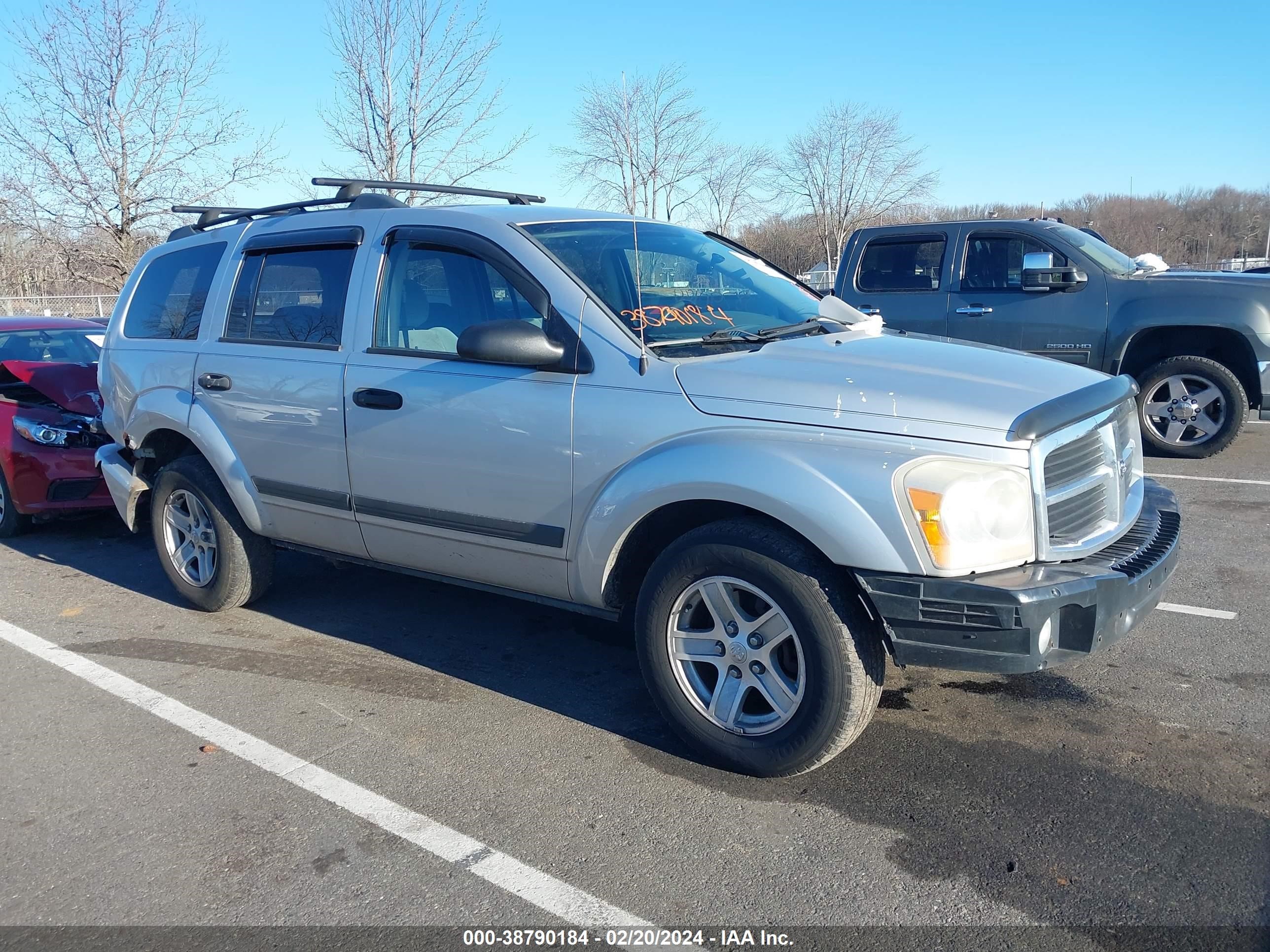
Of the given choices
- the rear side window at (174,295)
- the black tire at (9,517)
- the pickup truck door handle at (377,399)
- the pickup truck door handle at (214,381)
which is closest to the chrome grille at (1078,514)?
the pickup truck door handle at (377,399)

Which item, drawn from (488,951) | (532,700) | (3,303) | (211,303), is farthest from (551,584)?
(3,303)

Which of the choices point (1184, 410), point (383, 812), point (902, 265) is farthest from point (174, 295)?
point (1184, 410)

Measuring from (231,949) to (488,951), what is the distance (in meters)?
0.68

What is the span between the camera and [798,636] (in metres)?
3.14

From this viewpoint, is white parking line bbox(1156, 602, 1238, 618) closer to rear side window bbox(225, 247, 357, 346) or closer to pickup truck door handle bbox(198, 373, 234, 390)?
rear side window bbox(225, 247, 357, 346)

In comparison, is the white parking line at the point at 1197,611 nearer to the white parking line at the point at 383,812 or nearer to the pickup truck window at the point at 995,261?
the white parking line at the point at 383,812

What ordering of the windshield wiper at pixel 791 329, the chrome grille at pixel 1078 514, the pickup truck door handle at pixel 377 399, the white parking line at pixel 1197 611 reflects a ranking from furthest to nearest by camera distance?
the white parking line at pixel 1197 611, the pickup truck door handle at pixel 377 399, the windshield wiper at pixel 791 329, the chrome grille at pixel 1078 514

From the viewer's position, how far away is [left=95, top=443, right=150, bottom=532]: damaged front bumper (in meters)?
5.51

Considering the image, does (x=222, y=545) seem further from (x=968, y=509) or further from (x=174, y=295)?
(x=968, y=509)

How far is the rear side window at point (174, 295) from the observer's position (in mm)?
5117

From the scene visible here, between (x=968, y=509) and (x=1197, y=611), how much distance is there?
8.37ft

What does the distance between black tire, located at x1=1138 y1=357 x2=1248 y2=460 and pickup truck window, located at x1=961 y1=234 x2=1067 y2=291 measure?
1371 mm

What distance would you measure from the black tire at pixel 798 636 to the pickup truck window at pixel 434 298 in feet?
4.49

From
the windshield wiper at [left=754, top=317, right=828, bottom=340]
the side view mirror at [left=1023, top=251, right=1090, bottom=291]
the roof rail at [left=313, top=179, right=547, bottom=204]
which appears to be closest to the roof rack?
the roof rail at [left=313, top=179, right=547, bottom=204]
